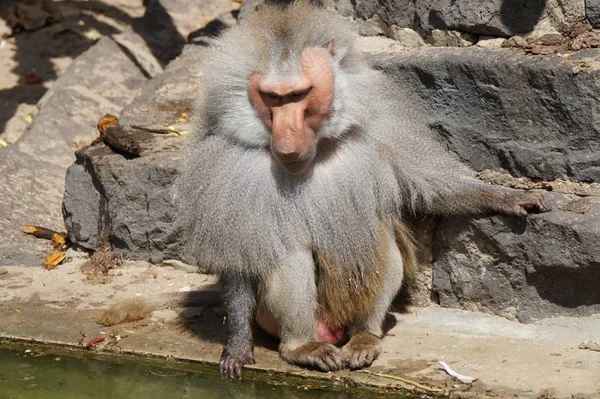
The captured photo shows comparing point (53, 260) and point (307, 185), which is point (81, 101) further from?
point (307, 185)

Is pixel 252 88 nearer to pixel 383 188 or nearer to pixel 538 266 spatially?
pixel 383 188

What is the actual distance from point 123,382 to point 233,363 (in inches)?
22.7

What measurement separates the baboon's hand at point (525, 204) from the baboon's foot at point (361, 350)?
0.93 metres

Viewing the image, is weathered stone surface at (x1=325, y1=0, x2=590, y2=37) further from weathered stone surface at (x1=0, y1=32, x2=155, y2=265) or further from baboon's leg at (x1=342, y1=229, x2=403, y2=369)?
weathered stone surface at (x1=0, y1=32, x2=155, y2=265)

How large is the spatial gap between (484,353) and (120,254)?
103 inches

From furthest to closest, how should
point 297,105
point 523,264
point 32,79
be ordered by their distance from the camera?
point 32,79, point 523,264, point 297,105

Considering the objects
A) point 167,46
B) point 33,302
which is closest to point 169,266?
point 33,302

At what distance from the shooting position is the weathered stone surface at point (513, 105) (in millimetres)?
5172

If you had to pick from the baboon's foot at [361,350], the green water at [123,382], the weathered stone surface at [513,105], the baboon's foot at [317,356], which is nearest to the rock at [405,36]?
→ the weathered stone surface at [513,105]

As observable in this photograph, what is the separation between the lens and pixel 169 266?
6.78 metres

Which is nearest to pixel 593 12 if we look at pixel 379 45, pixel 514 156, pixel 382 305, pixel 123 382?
pixel 514 156

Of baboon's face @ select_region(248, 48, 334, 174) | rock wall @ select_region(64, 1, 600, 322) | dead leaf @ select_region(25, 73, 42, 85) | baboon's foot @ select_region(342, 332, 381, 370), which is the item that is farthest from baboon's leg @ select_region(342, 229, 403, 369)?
dead leaf @ select_region(25, 73, 42, 85)

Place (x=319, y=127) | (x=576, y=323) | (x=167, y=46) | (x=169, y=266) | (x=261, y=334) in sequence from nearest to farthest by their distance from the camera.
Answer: (x=319, y=127), (x=576, y=323), (x=261, y=334), (x=169, y=266), (x=167, y=46)

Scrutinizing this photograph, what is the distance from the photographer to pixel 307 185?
519cm
